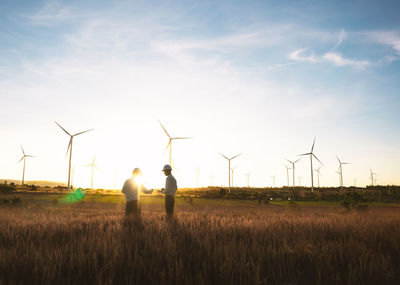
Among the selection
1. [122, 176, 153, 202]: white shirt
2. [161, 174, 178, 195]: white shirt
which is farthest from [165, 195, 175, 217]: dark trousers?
[122, 176, 153, 202]: white shirt

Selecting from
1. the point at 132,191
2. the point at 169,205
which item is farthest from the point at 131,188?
the point at 169,205

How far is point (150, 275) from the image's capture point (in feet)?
13.9

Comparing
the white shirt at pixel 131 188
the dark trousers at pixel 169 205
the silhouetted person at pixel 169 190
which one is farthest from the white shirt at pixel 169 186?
the white shirt at pixel 131 188

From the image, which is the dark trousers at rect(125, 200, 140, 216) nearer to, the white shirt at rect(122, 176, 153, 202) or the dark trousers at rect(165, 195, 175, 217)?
the white shirt at rect(122, 176, 153, 202)

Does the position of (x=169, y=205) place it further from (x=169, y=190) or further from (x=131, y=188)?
(x=131, y=188)

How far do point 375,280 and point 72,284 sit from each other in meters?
4.42

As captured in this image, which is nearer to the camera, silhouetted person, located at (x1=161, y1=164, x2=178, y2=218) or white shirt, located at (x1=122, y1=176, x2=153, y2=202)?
white shirt, located at (x1=122, y1=176, x2=153, y2=202)

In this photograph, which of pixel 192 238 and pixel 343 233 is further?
pixel 343 233

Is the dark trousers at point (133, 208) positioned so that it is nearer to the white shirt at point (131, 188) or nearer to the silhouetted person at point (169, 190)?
the white shirt at point (131, 188)

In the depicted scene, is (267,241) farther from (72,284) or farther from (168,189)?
(168,189)

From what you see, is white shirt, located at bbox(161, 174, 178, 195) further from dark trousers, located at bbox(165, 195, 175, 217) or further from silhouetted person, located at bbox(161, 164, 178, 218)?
dark trousers, located at bbox(165, 195, 175, 217)

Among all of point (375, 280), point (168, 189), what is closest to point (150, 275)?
point (375, 280)

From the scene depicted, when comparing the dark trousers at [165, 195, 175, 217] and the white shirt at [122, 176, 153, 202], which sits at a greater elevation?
the white shirt at [122, 176, 153, 202]

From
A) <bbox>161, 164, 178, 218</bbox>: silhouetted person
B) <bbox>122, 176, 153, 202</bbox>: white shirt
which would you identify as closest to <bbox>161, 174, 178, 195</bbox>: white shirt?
<bbox>161, 164, 178, 218</bbox>: silhouetted person
